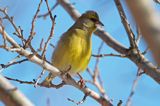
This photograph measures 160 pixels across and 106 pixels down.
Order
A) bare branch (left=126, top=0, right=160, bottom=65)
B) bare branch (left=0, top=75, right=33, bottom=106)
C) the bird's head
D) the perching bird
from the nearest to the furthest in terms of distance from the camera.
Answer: bare branch (left=126, top=0, right=160, bottom=65), bare branch (left=0, top=75, right=33, bottom=106), the perching bird, the bird's head

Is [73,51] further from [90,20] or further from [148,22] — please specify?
[148,22]

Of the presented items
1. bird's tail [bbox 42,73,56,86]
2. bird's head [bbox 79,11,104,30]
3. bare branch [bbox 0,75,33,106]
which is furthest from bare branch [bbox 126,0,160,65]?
bird's head [bbox 79,11,104,30]

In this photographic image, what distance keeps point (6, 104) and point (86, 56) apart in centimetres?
266

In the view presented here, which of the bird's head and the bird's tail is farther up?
the bird's head

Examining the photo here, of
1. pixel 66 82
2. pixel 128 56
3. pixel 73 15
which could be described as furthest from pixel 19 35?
pixel 73 15

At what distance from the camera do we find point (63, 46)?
369cm

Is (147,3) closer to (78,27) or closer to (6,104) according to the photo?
(6,104)

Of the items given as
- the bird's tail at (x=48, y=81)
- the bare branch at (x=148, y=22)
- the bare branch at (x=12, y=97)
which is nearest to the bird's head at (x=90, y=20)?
the bird's tail at (x=48, y=81)

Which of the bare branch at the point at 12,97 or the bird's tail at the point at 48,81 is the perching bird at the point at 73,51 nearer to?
the bird's tail at the point at 48,81

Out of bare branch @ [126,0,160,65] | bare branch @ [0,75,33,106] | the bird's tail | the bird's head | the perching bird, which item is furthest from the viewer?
the bird's head

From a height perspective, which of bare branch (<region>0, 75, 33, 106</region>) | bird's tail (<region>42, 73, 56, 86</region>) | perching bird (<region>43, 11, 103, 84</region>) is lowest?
bare branch (<region>0, 75, 33, 106</region>)

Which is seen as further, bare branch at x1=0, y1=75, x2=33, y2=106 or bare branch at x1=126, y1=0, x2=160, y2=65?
bare branch at x1=0, y1=75, x2=33, y2=106

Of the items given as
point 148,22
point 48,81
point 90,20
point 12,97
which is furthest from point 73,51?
point 148,22

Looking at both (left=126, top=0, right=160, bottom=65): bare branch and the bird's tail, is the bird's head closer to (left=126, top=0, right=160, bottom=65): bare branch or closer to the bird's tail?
the bird's tail
